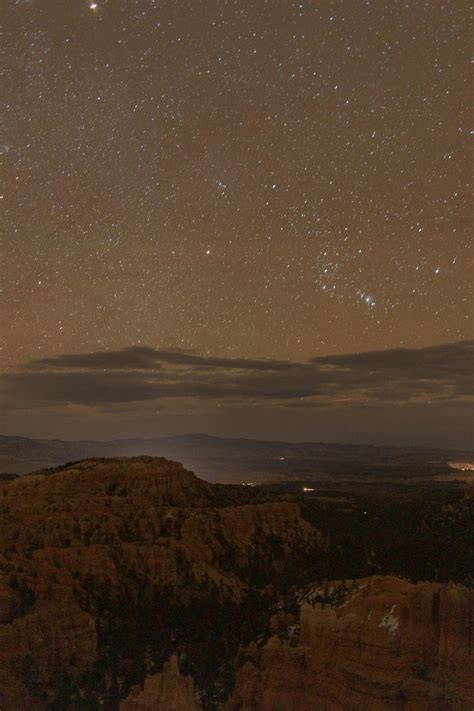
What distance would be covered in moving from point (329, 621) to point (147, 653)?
7.96 m

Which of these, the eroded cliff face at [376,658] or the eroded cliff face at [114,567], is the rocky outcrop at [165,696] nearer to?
the eroded cliff face at [376,658]

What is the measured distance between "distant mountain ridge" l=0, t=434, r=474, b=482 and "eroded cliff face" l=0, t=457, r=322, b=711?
52.0 metres

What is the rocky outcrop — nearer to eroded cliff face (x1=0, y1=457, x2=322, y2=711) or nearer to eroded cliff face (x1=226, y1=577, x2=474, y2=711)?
eroded cliff face (x1=226, y1=577, x2=474, y2=711)

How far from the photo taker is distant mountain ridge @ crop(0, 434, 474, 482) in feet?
339

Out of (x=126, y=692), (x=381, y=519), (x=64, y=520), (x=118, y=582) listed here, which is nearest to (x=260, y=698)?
(x=126, y=692)

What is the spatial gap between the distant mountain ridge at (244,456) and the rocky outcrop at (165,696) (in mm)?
73332

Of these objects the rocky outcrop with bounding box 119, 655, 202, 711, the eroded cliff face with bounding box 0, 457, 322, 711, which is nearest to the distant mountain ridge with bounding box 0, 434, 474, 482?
the eroded cliff face with bounding box 0, 457, 322, 711

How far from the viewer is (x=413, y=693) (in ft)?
38.3

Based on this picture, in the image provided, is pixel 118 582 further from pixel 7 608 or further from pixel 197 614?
pixel 7 608

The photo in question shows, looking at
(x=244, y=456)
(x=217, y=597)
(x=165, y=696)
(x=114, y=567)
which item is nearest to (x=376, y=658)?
(x=165, y=696)

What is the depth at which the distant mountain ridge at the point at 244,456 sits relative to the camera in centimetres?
10338

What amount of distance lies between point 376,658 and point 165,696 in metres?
4.78

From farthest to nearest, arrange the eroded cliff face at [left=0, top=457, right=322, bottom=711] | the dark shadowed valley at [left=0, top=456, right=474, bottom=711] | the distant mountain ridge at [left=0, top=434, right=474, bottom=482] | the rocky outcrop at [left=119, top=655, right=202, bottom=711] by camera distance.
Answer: the distant mountain ridge at [left=0, top=434, right=474, bottom=482] → the eroded cliff face at [left=0, top=457, right=322, bottom=711] → the rocky outcrop at [left=119, top=655, right=202, bottom=711] → the dark shadowed valley at [left=0, top=456, right=474, bottom=711]

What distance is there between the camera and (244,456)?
477ft
